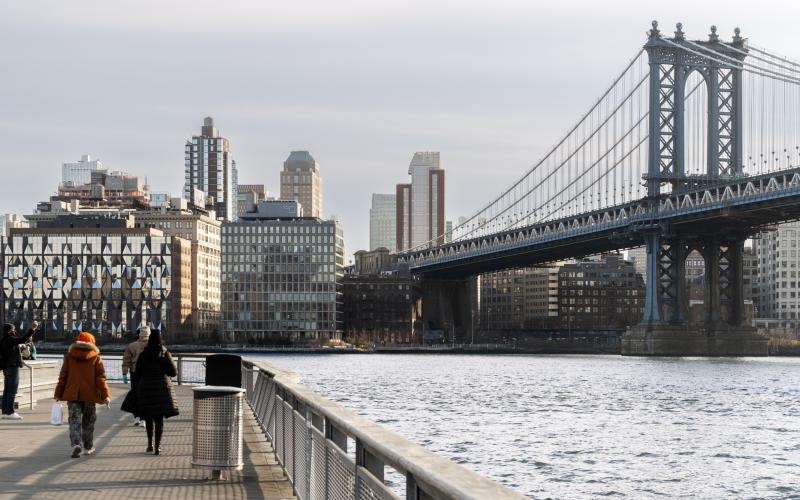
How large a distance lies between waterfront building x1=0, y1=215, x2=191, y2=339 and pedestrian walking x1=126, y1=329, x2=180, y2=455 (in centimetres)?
17792

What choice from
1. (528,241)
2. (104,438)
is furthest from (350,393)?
(528,241)

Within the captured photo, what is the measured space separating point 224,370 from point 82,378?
17.7 feet

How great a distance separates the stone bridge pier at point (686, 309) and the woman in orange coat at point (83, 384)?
114959 millimetres

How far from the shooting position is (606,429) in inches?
1821

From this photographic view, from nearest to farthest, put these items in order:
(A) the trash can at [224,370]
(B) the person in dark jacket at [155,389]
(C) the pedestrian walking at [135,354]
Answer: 1. (B) the person in dark jacket at [155,389]
2. (C) the pedestrian walking at [135,354]
3. (A) the trash can at [224,370]

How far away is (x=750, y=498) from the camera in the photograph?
28453 mm

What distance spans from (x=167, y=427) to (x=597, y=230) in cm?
10892

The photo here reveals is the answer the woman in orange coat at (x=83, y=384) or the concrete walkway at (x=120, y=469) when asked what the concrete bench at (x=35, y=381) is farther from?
the woman in orange coat at (x=83, y=384)

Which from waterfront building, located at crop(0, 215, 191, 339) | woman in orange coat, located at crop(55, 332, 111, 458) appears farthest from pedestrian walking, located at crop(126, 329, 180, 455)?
waterfront building, located at crop(0, 215, 191, 339)

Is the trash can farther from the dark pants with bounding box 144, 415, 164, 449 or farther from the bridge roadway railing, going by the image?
the bridge roadway railing

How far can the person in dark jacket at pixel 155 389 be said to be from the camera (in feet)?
61.0

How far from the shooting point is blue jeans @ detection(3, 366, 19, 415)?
78.4ft

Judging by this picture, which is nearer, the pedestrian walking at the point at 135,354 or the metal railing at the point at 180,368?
the pedestrian walking at the point at 135,354

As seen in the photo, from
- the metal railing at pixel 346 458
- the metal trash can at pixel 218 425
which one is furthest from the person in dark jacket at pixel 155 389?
the metal trash can at pixel 218 425
